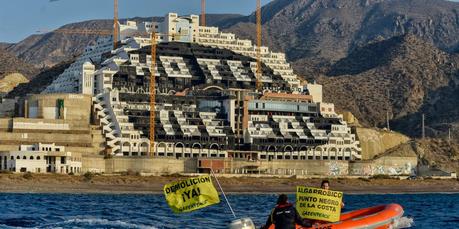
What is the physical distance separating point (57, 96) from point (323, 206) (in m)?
140

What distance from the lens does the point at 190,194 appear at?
5078 centimetres

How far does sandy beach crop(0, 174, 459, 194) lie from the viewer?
15012cm

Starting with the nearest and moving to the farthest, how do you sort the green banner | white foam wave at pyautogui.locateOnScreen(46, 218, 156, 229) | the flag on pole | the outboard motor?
the outboard motor < the flag on pole < the green banner < white foam wave at pyautogui.locateOnScreen(46, 218, 156, 229)

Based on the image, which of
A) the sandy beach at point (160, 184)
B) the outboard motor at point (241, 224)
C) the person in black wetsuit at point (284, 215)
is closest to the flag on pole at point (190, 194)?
the outboard motor at point (241, 224)

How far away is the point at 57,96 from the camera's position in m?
188

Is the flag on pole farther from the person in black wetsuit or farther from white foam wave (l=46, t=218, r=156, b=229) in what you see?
white foam wave (l=46, t=218, r=156, b=229)

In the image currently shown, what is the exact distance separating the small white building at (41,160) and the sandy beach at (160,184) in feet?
21.4

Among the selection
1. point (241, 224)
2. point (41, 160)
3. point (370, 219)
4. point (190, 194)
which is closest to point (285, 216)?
point (241, 224)

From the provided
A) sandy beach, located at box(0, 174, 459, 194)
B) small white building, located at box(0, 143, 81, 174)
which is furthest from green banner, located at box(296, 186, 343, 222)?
small white building, located at box(0, 143, 81, 174)

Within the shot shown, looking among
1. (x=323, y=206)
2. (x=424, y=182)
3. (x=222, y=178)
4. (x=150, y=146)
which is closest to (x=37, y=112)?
(x=150, y=146)

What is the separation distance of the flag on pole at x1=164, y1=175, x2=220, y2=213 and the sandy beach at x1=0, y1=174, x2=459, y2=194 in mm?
96214

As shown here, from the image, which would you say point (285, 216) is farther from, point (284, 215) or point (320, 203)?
point (320, 203)

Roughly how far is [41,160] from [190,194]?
12031 centimetres

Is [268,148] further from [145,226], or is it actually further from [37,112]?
[145,226]
